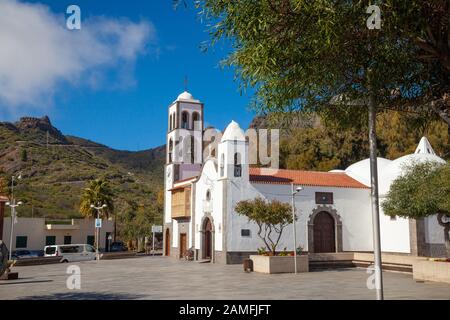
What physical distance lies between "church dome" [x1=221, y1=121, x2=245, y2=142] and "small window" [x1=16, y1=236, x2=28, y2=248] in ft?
88.3

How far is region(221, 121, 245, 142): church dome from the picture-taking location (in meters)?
32.3

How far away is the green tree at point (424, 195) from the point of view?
20.6m

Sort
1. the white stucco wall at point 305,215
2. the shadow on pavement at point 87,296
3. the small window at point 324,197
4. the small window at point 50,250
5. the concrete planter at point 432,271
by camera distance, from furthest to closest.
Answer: the small window at point 50,250 → the small window at point 324,197 → the white stucco wall at point 305,215 → the concrete planter at point 432,271 → the shadow on pavement at point 87,296

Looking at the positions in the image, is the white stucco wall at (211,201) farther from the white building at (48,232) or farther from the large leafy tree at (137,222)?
the large leafy tree at (137,222)

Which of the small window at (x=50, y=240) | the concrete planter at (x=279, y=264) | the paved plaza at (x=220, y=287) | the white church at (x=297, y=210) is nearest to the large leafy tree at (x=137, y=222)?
the small window at (x=50, y=240)

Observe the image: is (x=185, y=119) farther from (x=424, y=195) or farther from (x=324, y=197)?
(x=424, y=195)

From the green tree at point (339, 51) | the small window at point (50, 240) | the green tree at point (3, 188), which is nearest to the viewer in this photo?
the green tree at point (339, 51)

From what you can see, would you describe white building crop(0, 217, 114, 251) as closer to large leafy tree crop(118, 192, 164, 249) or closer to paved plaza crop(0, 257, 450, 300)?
large leafy tree crop(118, 192, 164, 249)

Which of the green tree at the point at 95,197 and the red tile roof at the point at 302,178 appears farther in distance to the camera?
the green tree at the point at 95,197

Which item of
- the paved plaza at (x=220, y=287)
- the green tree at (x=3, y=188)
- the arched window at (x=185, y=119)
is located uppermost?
the arched window at (x=185, y=119)

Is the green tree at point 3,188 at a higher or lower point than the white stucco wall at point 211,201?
higher

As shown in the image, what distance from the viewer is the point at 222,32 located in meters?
9.97

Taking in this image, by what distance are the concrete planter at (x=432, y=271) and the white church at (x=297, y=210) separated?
1150 centimetres

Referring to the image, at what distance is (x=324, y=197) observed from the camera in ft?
111
